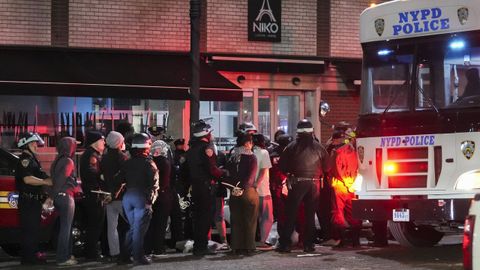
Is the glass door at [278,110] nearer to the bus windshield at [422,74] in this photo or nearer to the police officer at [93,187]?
the bus windshield at [422,74]

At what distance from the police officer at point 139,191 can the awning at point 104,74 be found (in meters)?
4.14

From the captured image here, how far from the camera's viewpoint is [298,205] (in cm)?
1062

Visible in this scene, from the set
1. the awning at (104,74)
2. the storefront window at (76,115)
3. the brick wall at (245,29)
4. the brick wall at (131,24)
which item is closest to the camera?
the awning at (104,74)

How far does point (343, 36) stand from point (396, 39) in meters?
6.89

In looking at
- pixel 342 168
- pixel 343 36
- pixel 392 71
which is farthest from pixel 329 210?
pixel 343 36

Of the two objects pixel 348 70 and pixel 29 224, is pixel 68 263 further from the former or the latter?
pixel 348 70

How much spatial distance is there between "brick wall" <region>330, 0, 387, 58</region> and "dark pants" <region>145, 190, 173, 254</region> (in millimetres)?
7307

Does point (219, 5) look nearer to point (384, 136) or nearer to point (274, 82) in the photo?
point (274, 82)

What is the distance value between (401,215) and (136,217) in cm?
321

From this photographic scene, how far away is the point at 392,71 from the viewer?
9984mm

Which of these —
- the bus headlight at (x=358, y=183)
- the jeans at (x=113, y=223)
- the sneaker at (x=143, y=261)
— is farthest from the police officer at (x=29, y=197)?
the bus headlight at (x=358, y=183)

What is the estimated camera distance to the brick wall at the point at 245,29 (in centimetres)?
1569

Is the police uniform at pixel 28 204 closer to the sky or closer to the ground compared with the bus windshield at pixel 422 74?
closer to the ground

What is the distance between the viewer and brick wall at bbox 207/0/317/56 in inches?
618
